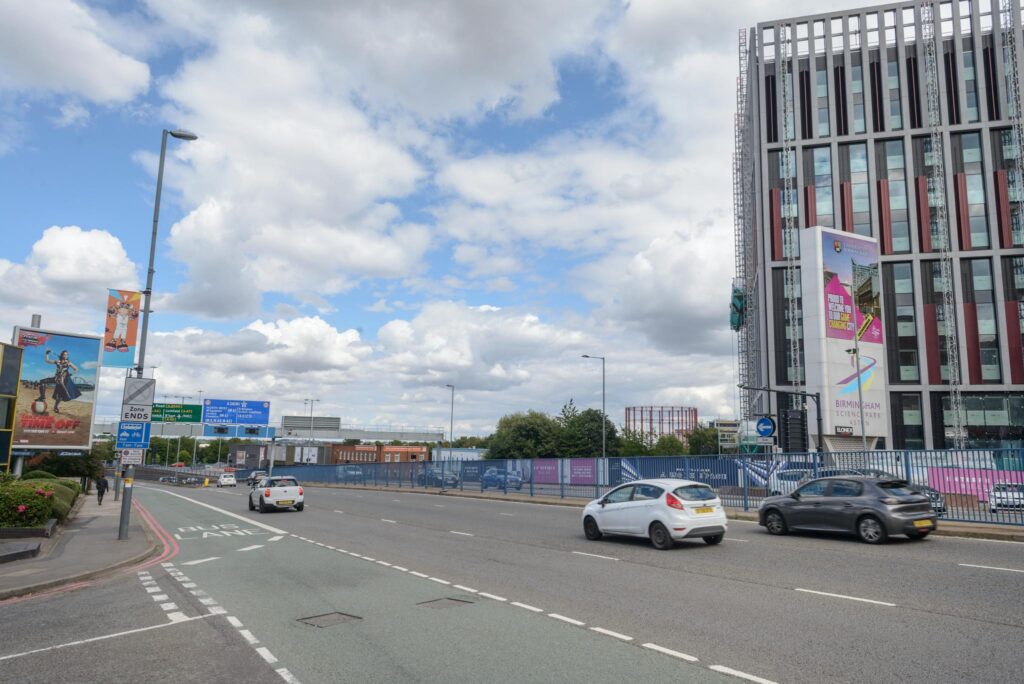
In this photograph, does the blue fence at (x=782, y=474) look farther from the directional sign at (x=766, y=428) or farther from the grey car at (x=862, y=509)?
the directional sign at (x=766, y=428)

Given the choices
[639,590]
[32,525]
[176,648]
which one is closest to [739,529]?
[639,590]

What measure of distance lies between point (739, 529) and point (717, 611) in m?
11.2

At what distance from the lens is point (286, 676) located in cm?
625

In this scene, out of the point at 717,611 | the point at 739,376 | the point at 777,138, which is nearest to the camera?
the point at 717,611

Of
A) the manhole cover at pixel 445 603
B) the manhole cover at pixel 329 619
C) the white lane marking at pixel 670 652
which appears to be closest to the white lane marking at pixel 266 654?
the manhole cover at pixel 329 619

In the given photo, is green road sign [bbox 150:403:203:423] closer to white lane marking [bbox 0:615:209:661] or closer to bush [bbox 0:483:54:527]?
bush [bbox 0:483:54:527]

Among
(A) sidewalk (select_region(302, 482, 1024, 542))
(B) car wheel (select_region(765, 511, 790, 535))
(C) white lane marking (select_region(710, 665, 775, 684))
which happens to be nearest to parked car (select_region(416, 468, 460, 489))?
(A) sidewalk (select_region(302, 482, 1024, 542))

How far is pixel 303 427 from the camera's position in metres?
95.1

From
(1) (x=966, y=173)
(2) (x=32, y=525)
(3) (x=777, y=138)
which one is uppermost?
(3) (x=777, y=138)

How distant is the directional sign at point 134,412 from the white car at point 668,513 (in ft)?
42.9

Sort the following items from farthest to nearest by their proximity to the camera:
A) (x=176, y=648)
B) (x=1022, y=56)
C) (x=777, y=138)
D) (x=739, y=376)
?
(x=739, y=376) < (x=777, y=138) < (x=1022, y=56) < (x=176, y=648)

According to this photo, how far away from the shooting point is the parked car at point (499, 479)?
1465 inches

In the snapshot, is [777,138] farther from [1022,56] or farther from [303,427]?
[303,427]

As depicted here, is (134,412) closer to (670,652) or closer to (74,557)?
(74,557)
